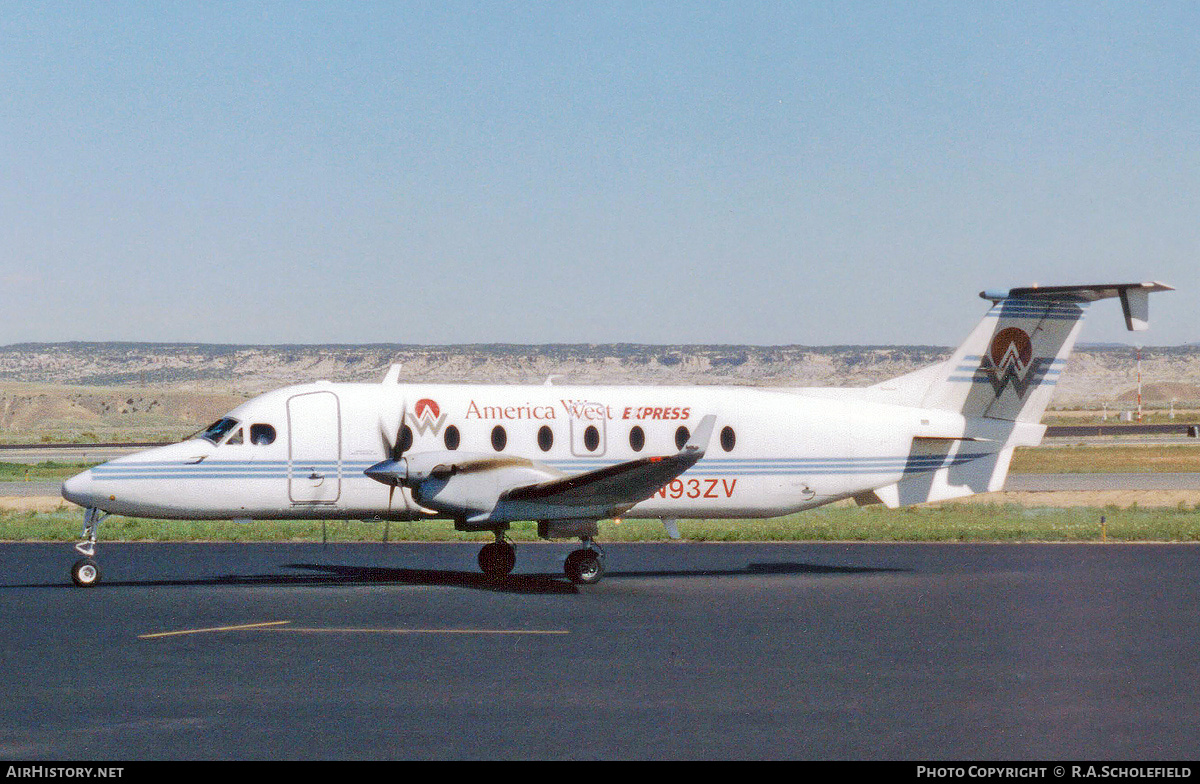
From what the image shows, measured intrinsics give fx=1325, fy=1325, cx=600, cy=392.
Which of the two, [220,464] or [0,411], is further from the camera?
[0,411]

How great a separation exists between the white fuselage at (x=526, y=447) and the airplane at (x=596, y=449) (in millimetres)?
27

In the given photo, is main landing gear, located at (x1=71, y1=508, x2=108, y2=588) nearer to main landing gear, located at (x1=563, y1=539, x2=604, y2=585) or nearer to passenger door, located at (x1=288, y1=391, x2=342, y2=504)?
passenger door, located at (x1=288, y1=391, x2=342, y2=504)

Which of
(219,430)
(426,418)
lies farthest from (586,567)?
(219,430)

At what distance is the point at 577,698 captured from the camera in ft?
41.7

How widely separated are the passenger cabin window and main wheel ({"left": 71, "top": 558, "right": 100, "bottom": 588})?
131 inches

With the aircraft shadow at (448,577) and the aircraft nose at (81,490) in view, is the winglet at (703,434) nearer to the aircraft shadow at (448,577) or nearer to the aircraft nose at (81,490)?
the aircraft shadow at (448,577)

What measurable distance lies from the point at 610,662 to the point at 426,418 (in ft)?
30.0

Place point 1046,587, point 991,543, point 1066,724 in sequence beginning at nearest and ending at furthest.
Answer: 1. point 1066,724
2. point 1046,587
3. point 991,543

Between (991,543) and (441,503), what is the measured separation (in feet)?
48.1

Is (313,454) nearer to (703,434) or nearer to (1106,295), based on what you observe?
(703,434)

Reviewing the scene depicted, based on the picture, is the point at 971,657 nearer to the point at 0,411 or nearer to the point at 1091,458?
the point at 1091,458

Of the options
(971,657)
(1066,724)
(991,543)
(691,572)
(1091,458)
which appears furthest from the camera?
(1091,458)

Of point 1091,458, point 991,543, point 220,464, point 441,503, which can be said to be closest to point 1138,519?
point 991,543

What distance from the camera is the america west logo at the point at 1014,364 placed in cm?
2581
